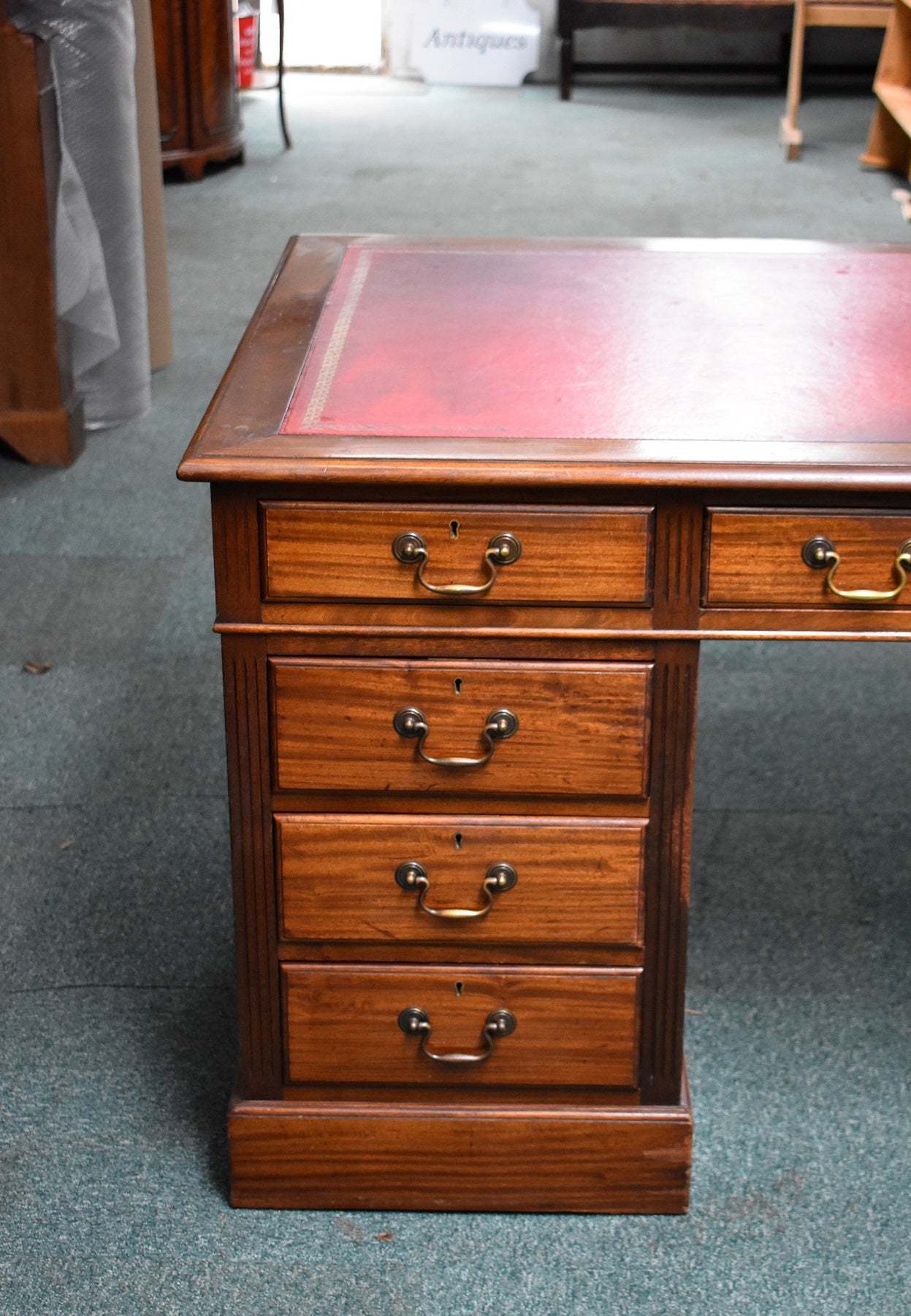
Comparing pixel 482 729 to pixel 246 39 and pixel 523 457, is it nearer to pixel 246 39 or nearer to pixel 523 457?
pixel 523 457

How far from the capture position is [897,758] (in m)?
2.41

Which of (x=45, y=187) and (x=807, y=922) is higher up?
(x=45, y=187)

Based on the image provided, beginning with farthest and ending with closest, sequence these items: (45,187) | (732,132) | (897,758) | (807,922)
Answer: (732,132), (45,187), (897,758), (807,922)

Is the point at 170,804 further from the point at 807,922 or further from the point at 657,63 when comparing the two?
the point at 657,63

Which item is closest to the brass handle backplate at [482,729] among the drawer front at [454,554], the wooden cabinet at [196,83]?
the drawer front at [454,554]

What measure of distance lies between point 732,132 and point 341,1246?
5.81 m

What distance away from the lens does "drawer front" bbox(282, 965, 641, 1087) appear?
59.4 inches

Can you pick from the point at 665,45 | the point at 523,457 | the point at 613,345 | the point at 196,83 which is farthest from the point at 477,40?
the point at 523,457

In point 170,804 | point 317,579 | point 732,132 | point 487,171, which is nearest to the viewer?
point 317,579

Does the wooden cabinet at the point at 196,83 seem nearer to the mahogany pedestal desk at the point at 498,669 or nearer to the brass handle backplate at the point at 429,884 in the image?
the mahogany pedestal desk at the point at 498,669

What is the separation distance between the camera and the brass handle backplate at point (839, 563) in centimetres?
133

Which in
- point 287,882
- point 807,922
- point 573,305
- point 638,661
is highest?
point 573,305

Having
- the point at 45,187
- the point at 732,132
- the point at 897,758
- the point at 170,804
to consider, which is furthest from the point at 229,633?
the point at 732,132

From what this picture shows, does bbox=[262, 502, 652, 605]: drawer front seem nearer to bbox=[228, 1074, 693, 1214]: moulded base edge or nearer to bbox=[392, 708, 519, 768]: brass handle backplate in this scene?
bbox=[392, 708, 519, 768]: brass handle backplate
